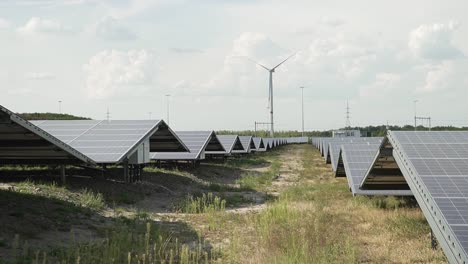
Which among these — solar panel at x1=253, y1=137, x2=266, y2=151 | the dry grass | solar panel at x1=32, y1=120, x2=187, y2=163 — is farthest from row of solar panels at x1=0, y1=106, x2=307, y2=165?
solar panel at x1=253, y1=137, x2=266, y2=151

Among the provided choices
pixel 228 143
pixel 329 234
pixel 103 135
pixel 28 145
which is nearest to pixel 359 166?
pixel 329 234

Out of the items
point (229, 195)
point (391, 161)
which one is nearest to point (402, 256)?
point (391, 161)

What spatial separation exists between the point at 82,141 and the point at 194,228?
9987mm

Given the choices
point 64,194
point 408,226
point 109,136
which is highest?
point 109,136

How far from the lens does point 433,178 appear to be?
33.7 ft

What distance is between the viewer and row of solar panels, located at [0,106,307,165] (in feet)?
49.9

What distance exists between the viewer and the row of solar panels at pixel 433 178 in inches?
326

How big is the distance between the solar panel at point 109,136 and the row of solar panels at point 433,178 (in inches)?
356

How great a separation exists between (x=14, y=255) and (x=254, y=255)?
4665 mm

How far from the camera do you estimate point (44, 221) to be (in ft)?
43.9

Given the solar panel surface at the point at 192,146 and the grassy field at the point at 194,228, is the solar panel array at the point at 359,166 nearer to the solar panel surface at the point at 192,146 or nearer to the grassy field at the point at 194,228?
the grassy field at the point at 194,228

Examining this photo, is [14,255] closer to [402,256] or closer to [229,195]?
[402,256]

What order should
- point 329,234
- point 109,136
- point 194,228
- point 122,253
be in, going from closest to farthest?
point 122,253, point 329,234, point 194,228, point 109,136

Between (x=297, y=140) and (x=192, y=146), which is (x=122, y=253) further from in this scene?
(x=297, y=140)
